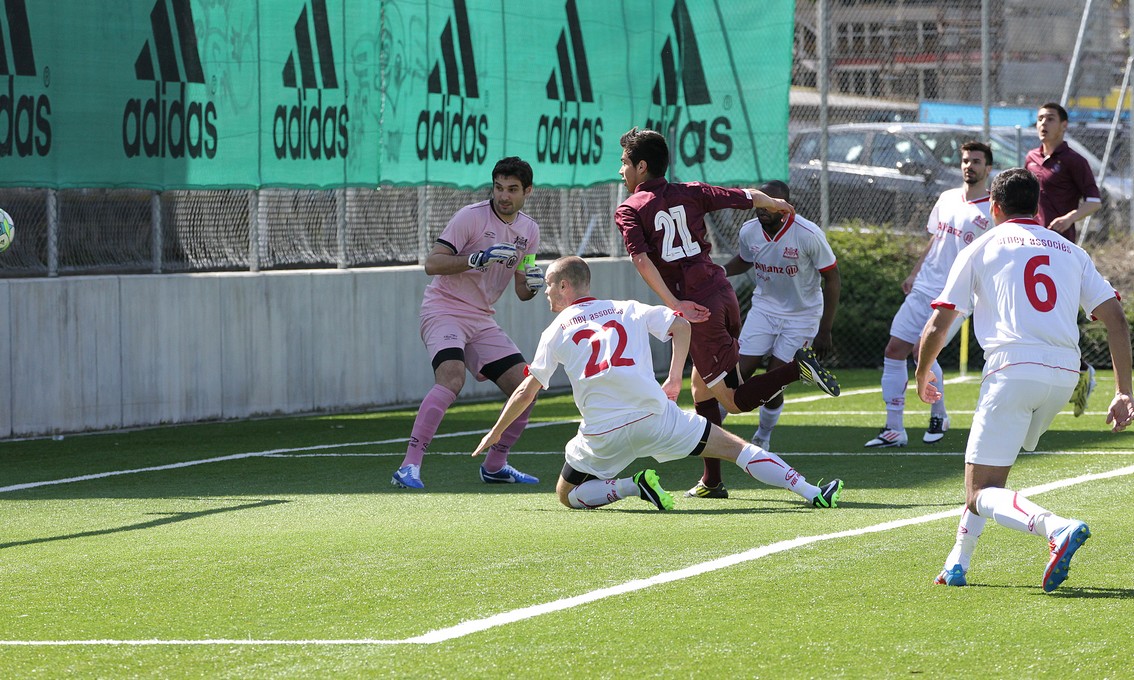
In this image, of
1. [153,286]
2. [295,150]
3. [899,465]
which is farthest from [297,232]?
[899,465]

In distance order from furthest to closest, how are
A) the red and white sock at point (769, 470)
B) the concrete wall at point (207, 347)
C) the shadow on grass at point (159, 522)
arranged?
the concrete wall at point (207, 347) < the red and white sock at point (769, 470) < the shadow on grass at point (159, 522)

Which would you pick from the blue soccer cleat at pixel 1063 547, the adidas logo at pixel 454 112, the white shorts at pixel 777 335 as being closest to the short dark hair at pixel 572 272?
the blue soccer cleat at pixel 1063 547

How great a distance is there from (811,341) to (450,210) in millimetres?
6474

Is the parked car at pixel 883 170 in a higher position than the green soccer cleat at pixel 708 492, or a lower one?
higher

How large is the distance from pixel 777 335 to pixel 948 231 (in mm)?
1535

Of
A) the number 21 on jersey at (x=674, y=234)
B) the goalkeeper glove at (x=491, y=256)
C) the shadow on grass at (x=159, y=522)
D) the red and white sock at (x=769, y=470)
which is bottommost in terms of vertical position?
the shadow on grass at (x=159, y=522)

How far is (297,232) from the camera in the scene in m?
16.1

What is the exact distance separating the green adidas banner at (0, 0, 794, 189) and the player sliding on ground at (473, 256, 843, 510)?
6.04 metres

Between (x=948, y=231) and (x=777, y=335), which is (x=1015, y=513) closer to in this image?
(x=777, y=335)

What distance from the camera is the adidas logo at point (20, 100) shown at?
42.5 feet

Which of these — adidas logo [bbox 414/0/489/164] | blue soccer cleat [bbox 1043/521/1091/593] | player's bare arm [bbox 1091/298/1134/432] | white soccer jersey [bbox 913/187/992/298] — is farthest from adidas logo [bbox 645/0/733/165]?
A: blue soccer cleat [bbox 1043/521/1091/593]

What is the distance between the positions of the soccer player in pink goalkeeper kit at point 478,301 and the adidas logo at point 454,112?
567 centimetres

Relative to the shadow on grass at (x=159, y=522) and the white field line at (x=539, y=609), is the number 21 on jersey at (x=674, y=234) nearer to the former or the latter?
the white field line at (x=539, y=609)

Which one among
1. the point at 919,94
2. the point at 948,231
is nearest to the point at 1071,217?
the point at 948,231
